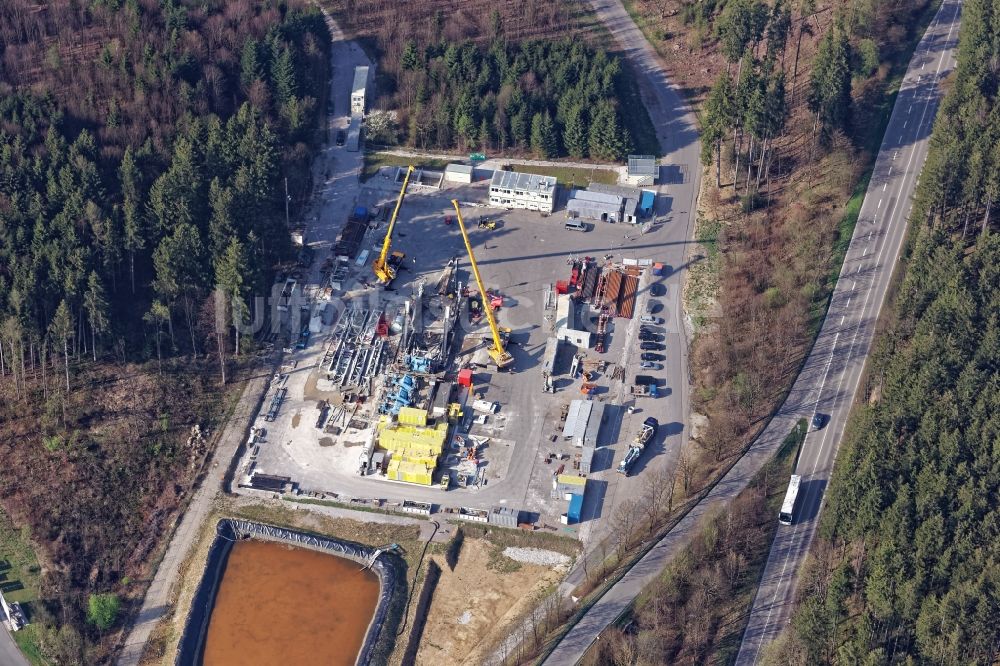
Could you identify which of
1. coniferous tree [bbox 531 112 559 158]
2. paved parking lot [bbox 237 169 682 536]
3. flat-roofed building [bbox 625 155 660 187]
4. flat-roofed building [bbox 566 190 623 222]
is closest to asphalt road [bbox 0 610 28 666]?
paved parking lot [bbox 237 169 682 536]

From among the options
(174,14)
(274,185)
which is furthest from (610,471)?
(174,14)

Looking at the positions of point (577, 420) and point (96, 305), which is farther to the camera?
point (96, 305)

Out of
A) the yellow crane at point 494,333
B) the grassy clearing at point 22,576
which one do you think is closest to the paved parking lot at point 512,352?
the yellow crane at point 494,333

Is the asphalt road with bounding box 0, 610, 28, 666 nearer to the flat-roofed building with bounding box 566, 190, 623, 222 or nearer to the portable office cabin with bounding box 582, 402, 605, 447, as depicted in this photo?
the portable office cabin with bounding box 582, 402, 605, 447

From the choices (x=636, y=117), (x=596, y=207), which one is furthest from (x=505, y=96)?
(x=596, y=207)

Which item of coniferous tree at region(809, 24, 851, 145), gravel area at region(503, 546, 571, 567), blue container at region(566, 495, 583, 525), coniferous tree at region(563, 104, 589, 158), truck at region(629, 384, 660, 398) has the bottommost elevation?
gravel area at region(503, 546, 571, 567)

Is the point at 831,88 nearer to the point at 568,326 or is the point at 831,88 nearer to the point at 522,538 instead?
the point at 568,326
